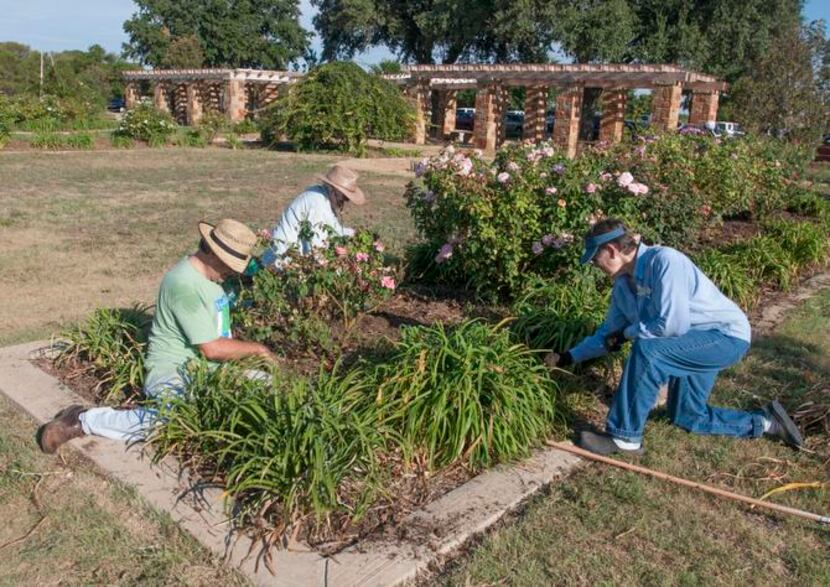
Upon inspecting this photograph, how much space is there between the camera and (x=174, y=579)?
110 inches

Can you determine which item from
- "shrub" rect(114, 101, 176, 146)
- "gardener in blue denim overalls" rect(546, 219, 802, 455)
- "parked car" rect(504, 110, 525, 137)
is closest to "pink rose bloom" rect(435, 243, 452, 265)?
"gardener in blue denim overalls" rect(546, 219, 802, 455)

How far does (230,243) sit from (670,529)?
235 centimetres

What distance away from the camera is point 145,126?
22.3 m

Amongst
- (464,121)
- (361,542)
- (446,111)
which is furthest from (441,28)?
(361,542)

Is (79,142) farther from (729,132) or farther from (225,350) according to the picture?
(225,350)

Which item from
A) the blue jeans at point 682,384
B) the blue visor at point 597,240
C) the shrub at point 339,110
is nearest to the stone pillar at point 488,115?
the shrub at point 339,110

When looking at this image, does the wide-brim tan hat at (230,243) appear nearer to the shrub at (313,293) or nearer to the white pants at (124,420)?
the white pants at (124,420)

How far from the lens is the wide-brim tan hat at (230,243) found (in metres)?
3.61

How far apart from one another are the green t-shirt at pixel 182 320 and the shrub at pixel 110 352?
0.39 m

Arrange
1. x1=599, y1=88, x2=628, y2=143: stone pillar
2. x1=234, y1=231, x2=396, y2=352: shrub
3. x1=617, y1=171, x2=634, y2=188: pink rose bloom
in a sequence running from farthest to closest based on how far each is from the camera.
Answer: x1=599, y1=88, x2=628, y2=143: stone pillar
x1=617, y1=171, x2=634, y2=188: pink rose bloom
x1=234, y1=231, x2=396, y2=352: shrub

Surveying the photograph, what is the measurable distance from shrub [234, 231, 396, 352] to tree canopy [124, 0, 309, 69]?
159 ft

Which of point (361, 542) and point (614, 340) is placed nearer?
point (361, 542)

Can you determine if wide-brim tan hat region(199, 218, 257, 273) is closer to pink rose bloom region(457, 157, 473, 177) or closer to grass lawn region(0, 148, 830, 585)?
grass lawn region(0, 148, 830, 585)

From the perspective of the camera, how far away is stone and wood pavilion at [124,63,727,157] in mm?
23000
